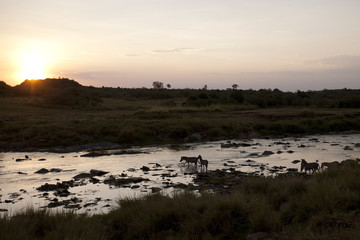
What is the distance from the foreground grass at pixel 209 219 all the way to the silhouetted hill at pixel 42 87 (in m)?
67.9

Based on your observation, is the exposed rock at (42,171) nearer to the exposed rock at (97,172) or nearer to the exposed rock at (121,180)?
the exposed rock at (97,172)

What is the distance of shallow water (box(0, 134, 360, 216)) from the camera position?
1323 cm

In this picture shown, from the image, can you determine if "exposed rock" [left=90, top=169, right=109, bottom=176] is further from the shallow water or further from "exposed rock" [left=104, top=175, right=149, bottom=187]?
"exposed rock" [left=104, top=175, right=149, bottom=187]

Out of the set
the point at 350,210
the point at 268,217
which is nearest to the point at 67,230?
the point at 268,217

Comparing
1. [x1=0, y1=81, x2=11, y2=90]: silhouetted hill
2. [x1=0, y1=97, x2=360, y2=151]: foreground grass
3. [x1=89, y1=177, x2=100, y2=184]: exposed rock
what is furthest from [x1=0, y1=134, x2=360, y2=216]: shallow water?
[x1=0, y1=81, x2=11, y2=90]: silhouetted hill

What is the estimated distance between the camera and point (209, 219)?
8.66 meters

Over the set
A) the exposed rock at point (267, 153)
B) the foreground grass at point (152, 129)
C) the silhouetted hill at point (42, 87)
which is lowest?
the exposed rock at point (267, 153)

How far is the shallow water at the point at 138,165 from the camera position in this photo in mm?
13227

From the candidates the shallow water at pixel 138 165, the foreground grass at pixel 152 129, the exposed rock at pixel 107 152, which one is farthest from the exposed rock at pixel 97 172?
the foreground grass at pixel 152 129

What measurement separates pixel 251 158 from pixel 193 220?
13824 mm

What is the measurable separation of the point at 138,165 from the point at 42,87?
73.5m

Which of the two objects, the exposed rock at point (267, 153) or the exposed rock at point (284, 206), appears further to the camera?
the exposed rock at point (267, 153)

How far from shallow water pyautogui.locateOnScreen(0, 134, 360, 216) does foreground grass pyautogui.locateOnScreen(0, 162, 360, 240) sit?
207 cm

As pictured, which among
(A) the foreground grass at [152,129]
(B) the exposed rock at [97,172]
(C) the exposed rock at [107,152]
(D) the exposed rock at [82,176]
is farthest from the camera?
(A) the foreground grass at [152,129]
